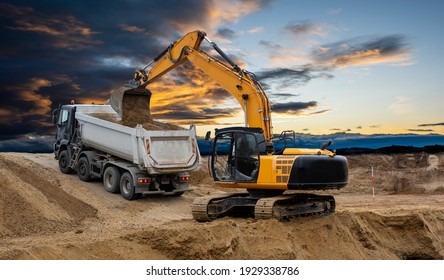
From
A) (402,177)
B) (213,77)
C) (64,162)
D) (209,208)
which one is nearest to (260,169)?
(209,208)

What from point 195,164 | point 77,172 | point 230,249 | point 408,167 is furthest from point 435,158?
point 230,249

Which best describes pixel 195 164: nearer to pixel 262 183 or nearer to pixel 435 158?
pixel 262 183

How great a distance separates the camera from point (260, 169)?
1214 centimetres

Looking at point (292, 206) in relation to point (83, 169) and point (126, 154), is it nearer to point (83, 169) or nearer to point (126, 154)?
point (126, 154)

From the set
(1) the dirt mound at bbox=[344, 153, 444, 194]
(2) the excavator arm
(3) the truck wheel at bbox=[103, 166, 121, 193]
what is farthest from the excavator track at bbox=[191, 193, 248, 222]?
(1) the dirt mound at bbox=[344, 153, 444, 194]

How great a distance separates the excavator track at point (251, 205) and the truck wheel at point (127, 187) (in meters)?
3.52

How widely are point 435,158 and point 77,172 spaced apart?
788 inches

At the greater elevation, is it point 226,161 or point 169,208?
point 226,161

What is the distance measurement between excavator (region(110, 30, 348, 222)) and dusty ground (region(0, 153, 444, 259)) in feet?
1.60

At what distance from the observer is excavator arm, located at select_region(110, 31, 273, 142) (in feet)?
44.6

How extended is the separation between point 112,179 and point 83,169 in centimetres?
177

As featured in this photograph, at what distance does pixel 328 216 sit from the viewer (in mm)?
13297

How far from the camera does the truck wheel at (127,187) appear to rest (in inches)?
649

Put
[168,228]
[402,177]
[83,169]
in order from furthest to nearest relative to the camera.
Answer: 1. [402,177]
2. [83,169]
3. [168,228]
